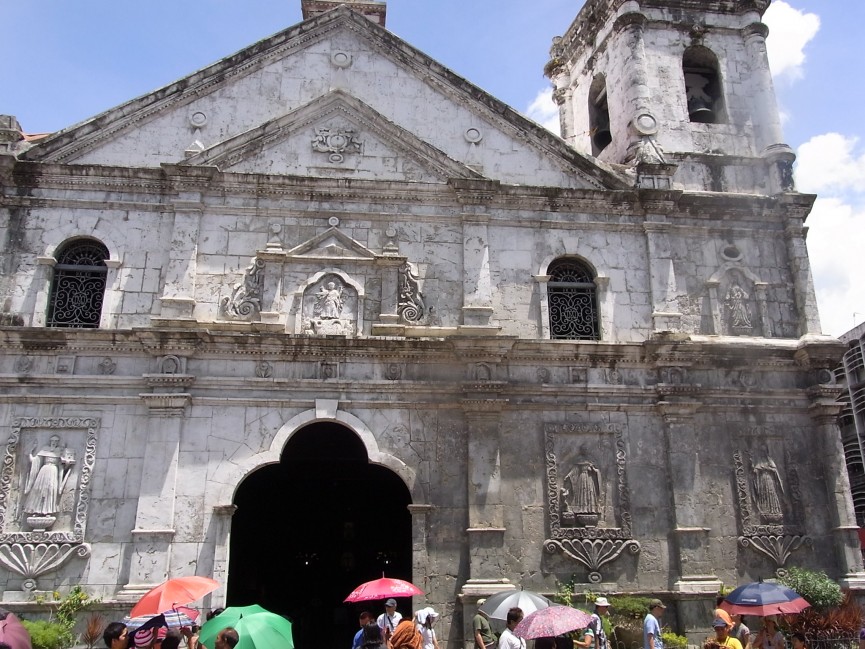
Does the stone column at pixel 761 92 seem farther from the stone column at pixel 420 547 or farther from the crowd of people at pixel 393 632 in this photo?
the crowd of people at pixel 393 632

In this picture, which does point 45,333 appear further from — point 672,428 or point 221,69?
point 672,428

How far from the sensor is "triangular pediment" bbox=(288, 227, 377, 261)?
1447 centimetres

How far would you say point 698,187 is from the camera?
16.5 m

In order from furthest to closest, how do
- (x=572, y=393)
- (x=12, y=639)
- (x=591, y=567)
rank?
(x=572, y=393)
(x=591, y=567)
(x=12, y=639)

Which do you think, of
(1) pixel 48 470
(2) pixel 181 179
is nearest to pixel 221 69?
(2) pixel 181 179

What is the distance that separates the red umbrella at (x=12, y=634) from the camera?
6.03m

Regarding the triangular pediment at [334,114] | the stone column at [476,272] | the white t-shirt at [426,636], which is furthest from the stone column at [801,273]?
the white t-shirt at [426,636]

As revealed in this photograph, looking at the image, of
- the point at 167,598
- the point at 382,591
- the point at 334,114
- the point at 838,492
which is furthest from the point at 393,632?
the point at 334,114

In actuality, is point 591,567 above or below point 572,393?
below

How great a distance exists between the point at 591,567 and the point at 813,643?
360 centimetres

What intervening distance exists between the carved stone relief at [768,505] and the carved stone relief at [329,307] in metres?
7.62

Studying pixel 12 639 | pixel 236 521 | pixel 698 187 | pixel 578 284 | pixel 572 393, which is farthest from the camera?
pixel 236 521

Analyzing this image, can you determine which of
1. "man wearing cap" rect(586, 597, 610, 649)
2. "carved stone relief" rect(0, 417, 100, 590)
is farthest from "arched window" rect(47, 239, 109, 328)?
"man wearing cap" rect(586, 597, 610, 649)

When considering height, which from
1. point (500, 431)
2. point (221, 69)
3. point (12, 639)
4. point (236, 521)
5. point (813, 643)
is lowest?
point (813, 643)
